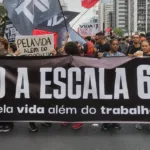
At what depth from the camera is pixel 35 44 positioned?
7949 mm

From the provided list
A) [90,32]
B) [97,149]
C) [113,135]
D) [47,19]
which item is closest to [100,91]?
[113,135]

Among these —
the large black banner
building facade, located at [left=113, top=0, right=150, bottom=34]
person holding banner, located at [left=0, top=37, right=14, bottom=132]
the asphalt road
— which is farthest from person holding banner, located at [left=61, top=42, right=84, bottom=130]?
building facade, located at [left=113, top=0, right=150, bottom=34]

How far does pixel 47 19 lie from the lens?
9328mm

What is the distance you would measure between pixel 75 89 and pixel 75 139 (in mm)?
885

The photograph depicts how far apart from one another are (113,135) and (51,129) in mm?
1188

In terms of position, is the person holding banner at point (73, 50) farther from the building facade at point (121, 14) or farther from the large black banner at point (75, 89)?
the building facade at point (121, 14)

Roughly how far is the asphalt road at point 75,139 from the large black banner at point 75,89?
273mm

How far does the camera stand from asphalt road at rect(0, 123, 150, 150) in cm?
642

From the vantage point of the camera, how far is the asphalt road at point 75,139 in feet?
21.1

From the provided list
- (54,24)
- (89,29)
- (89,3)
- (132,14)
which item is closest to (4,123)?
(54,24)

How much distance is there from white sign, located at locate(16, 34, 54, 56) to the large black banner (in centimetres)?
64

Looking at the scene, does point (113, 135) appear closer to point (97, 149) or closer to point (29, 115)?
point (97, 149)

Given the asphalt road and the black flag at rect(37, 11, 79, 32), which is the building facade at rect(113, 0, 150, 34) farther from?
the asphalt road

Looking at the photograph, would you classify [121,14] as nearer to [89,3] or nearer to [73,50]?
[89,3]
